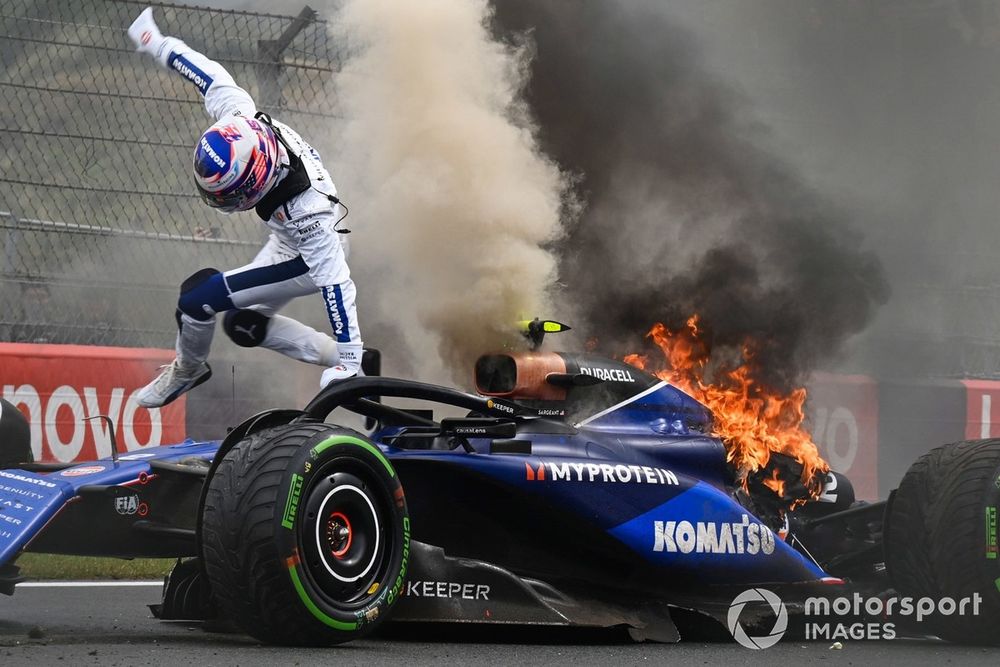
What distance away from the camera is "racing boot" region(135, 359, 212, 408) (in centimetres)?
663

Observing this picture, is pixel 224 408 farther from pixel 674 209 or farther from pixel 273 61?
pixel 674 209

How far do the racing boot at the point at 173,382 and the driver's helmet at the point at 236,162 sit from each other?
0.92 meters

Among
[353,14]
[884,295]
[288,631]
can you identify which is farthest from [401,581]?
[884,295]

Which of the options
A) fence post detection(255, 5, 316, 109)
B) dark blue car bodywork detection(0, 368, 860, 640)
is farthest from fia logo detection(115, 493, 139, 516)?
fence post detection(255, 5, 316, 109)

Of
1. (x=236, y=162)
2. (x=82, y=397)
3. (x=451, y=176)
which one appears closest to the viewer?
(x=236, y=162)

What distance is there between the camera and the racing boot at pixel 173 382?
6633 mm

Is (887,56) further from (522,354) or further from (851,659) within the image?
(851,659)

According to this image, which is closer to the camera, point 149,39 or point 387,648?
point 387,648

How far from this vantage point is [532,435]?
5.57 metres

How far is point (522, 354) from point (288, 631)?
1.93 metres

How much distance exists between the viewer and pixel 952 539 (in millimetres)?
5688

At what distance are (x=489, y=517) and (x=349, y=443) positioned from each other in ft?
2.64

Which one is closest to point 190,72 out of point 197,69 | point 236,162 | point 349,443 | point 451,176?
point 197,69
